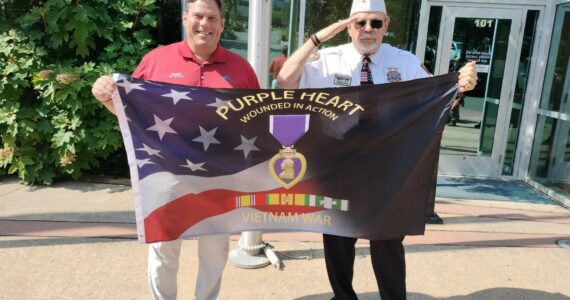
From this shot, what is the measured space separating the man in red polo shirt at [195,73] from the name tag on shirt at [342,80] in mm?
484

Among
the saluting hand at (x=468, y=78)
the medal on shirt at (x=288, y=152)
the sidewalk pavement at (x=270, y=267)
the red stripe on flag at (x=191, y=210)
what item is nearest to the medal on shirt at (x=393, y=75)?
the saluting hand at (x=468, y=78)

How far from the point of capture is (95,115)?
5668 mm

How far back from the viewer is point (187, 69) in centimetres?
253

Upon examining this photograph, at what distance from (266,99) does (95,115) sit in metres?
3.89

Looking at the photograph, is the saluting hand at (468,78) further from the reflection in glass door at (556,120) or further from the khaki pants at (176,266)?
the reflection in glass door at (556,120)

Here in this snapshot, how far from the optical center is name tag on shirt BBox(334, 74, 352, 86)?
2.66 meters

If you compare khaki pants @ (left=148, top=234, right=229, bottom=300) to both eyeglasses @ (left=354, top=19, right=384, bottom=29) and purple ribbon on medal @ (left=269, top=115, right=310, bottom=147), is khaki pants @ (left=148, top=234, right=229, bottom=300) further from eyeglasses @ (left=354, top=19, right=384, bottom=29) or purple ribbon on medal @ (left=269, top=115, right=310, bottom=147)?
eyeglasses @ (left=354, top=19, right=384, bottom=29)

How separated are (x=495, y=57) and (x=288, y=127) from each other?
5425 mm

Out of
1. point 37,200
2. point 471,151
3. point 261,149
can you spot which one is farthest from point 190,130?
point 471,151

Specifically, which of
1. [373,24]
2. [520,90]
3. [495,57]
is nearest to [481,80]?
[495,57]

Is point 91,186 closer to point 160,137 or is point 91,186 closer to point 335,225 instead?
point 160,137

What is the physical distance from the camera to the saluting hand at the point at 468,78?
2.52m

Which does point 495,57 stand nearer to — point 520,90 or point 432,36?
point 520,90

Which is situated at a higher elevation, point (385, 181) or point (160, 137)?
point (160, 137)
